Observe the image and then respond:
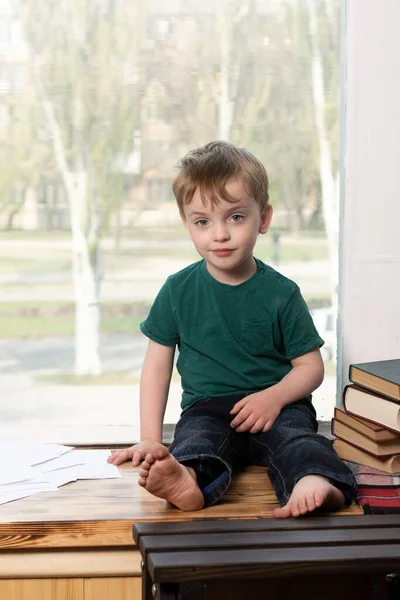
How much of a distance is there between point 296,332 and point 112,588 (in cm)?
64

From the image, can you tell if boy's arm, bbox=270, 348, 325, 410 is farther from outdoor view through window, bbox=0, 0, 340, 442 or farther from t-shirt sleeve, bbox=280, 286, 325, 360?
outdoor view through window, bbox=0, 0, 340, 442

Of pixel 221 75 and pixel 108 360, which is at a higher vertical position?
pixel 221 75

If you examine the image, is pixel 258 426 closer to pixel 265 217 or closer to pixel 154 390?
pixel 154 390

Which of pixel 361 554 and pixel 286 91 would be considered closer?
pixel 361 554

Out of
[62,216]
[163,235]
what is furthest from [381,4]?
[62,216]

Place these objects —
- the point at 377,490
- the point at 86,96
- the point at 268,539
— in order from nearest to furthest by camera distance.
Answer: the point at 268,539, the point at 377,490, the point at 86,96

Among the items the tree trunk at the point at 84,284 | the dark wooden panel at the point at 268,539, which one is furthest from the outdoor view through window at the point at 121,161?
A: the dark wooden panel at the point at 268,539

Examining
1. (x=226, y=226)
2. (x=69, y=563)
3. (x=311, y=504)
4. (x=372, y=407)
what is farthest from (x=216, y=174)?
(x=69, y=563)

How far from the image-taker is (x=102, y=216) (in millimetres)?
2156

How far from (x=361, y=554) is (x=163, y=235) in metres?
1.01

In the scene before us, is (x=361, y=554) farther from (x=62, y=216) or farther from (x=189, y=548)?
(x=62, y=216)

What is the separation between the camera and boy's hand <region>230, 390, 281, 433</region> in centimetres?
188

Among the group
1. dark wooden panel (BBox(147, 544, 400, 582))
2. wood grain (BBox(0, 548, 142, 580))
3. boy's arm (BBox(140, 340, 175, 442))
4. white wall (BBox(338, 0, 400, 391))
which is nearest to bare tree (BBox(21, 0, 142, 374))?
boy's arm (BBox(140, 340, 175, 442))

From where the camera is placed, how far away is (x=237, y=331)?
1.96 meters
